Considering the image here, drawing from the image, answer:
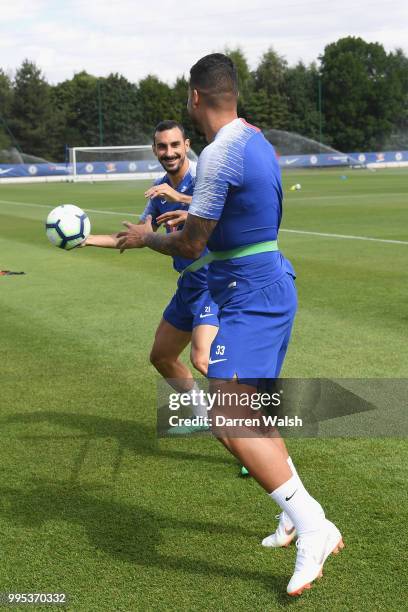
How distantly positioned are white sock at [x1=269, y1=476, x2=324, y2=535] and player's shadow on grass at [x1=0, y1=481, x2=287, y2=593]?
29 cm

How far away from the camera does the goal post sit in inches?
2398

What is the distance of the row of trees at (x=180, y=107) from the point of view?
87188mm

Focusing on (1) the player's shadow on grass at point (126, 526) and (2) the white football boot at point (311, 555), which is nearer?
(2) the white football boot at point (311, 555)

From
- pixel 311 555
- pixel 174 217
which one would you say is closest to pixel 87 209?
pixel 174 217

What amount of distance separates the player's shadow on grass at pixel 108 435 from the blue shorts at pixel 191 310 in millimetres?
857

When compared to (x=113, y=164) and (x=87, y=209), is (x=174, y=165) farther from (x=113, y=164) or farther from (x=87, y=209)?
(x=113, y=164)

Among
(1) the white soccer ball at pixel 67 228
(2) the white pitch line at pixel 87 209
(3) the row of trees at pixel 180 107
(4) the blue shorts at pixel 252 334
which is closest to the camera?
(4) the blue shorts at pixel 252 334

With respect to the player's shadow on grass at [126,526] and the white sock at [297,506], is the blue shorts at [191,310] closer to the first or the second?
the player's shadow on grass at [126,526]

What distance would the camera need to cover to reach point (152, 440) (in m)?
6.03

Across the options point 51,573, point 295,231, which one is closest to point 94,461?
point 51,573

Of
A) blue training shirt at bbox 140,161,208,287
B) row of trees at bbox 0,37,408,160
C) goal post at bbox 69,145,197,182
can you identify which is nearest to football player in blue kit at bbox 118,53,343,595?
blue training shirt at bbox 140,161,208,287

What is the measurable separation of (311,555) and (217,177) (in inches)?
70.0

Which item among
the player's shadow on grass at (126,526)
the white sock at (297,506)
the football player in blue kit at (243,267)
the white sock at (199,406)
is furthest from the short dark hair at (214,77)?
the white sock at (199,406)

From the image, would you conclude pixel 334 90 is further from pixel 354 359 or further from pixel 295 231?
pixel 354 359
